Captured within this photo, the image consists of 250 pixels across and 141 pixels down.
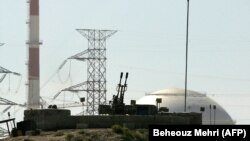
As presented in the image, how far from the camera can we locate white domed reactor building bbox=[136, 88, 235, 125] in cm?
18088

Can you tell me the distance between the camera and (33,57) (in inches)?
6491

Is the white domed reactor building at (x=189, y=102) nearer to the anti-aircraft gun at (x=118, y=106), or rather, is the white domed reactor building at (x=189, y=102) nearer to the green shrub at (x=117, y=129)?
the anti-aircraft gun at (x=118, y=106)

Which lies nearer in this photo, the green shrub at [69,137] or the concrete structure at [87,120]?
the green shrub at [69,137]

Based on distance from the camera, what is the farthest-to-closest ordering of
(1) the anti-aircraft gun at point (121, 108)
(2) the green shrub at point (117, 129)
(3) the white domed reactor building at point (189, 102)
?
1. (3) the white domed reactor building at point (189, 102)
2. (1) the anti-aircraft gun at point (121, 108)
3. (2) the green shrub at point (117, 129)

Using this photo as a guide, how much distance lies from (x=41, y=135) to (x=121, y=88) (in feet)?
72.8

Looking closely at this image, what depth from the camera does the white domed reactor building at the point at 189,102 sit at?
180875 millimetres

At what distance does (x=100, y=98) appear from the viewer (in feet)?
491

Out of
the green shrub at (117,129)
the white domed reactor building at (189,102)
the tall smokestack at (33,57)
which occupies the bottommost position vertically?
the white domed reactor building at (189,102)

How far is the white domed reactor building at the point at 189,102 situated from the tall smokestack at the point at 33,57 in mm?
24447

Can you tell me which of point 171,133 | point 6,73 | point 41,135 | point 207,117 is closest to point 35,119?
point 41,135

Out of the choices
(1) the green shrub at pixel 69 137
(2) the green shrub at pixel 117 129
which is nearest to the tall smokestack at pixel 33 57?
(2) the green shrub at pixel 117 129

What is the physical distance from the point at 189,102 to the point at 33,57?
34.4 m

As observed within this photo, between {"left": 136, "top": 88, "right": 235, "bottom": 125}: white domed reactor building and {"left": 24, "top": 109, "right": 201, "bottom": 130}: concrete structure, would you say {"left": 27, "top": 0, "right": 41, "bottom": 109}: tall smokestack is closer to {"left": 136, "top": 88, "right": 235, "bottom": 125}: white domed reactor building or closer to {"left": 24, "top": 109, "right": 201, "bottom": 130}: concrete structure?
{"left": 136, "top": 88, "right": 235, "bottom": 125}: white domed reactor building

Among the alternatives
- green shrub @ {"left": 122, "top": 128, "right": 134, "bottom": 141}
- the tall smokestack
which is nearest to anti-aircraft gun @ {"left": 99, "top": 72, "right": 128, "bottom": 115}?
green shrub @ {"left": 122, "top": 128, "right": 134, "bottom": 141}
